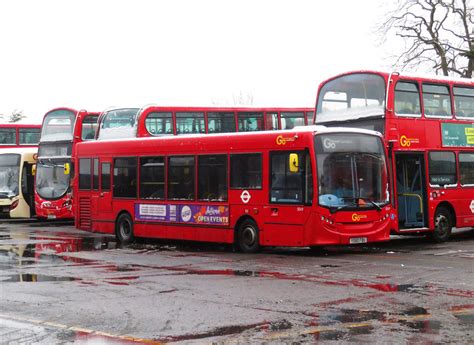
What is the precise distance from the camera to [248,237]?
60.7 feet

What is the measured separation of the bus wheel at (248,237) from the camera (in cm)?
1825

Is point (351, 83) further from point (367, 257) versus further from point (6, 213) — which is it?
point (6, 213)

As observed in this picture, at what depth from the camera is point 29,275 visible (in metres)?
14.1

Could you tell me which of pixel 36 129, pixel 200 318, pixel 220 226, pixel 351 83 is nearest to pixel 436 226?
pixel 351 83

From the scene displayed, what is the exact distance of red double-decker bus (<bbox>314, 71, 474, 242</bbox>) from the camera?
1995cm

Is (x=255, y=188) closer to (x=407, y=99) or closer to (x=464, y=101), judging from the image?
(x=407, y=99)

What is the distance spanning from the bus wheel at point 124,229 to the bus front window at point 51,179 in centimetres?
1034

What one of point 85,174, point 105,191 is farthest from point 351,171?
point 85,174

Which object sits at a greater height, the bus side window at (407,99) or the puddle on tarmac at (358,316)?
the bus side window at (407,99)

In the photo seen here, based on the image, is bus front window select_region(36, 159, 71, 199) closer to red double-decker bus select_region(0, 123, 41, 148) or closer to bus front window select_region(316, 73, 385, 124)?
red double-decker bus select_region(0, 123, 41, 148)

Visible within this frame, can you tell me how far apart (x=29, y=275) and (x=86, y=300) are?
140 inches

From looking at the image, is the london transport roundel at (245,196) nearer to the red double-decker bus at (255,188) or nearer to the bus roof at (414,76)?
the red double-decker bus at (255,188)

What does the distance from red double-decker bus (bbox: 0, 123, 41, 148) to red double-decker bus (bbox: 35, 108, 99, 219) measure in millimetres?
6443

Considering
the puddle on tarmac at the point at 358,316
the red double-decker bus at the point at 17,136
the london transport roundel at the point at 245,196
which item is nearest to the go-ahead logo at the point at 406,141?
the london transport roundel at the point at 245,196
